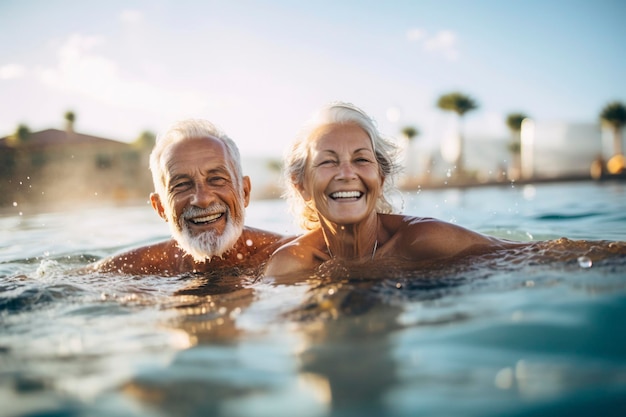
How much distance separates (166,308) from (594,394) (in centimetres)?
200

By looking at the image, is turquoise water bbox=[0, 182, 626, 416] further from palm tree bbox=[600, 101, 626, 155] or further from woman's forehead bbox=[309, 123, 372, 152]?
palm tree bbox=[600, 101, 626, 155]

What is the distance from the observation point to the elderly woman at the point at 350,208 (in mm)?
3357

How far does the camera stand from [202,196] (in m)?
3.88

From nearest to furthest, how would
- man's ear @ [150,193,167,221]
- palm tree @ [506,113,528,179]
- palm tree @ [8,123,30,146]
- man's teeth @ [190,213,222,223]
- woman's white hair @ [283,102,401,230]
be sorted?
woman's white hair @ [283,102,401,230], man's teeth @ [190,213,222,223], man's ear @ [150,193,167,221], palm tree @ [8,123,30,146], palm tree @ [506,113,528,179]

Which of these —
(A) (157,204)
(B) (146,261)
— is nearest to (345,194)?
(A) (157,204)

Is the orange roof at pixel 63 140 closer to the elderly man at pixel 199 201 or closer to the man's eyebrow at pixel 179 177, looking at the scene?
the elderly man at pixel 199 201

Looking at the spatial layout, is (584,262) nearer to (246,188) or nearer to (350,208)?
(350,208)

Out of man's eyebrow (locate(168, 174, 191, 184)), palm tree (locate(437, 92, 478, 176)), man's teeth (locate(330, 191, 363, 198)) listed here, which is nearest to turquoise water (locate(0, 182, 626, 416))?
man's teeth (locate(330, 191, 363, 198))

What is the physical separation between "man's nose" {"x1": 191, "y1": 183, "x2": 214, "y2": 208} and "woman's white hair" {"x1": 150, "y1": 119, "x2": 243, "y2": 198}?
31cm

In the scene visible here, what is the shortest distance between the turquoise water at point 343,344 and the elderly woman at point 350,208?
0.89 ft

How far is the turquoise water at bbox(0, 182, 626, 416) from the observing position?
5.11 feet

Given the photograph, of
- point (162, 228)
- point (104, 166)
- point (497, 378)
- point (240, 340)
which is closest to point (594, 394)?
point (497, 378)

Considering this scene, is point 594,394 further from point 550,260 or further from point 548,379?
point 550,260

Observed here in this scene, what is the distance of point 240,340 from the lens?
2.09 metres
